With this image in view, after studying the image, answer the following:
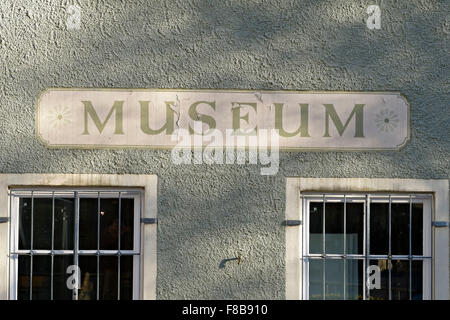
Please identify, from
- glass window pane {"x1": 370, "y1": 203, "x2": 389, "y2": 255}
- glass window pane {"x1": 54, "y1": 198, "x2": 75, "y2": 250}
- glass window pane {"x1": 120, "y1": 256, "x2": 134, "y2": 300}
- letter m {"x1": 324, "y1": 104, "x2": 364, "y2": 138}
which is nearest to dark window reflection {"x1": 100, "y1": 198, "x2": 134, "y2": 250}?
glass window pane {"x1": 120, "y1": 256, "x2": 134, "y2": 300}

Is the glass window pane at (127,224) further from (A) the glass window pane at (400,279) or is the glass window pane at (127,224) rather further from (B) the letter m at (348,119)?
(A) the glass window pane at (400,279)

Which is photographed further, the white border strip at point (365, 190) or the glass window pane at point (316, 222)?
the glass window pane at point (316, 222)

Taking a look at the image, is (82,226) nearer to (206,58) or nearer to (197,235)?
(197,235)

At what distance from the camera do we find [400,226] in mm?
6148

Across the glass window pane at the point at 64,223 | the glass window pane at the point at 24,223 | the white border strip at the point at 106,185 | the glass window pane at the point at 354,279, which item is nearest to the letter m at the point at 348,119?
the glass window pane at the point at 354,279

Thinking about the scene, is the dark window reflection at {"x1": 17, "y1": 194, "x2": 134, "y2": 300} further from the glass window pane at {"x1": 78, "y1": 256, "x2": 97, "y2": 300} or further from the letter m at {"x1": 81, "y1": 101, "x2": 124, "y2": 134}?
the letter m at {"x1": 81, "y1": 101, "x2": 124, "y2": 134}

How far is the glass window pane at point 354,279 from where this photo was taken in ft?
20.0

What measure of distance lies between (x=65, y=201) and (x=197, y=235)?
122 centimetres

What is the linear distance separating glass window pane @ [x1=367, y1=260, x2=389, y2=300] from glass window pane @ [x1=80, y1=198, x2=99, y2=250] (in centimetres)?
246

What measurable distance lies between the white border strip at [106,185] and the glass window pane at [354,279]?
1.71 meters

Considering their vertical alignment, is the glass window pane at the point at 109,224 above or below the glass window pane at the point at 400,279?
above

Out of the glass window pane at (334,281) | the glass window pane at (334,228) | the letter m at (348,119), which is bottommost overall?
the glass window pane at (334,281)

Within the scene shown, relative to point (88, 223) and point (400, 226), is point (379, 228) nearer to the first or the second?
point (400, 226)

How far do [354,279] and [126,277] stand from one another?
202cm
